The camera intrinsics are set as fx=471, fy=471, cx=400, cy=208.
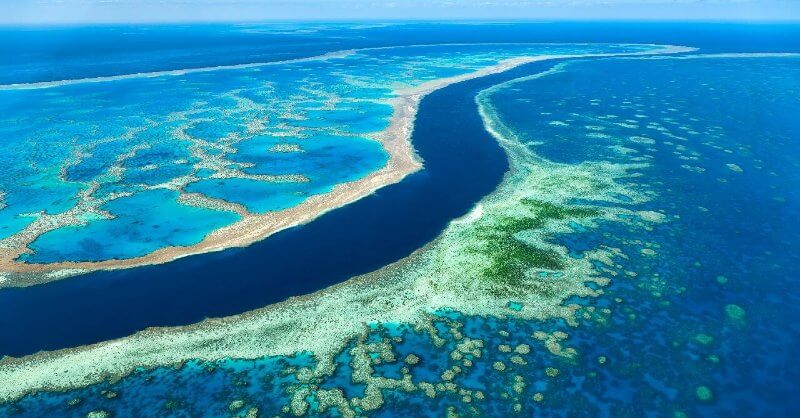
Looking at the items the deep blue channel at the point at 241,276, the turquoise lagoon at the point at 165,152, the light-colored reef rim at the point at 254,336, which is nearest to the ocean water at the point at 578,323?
the deep blue channel at the point at 241,276

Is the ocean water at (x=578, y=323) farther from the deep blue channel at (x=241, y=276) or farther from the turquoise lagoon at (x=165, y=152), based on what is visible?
the turquoise lagoon at (x=165, y=152)

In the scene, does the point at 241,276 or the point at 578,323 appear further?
the point at 241,276

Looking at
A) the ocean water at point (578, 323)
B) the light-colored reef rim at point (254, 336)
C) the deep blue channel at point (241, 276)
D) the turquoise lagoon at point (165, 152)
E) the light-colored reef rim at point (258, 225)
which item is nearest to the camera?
the ocean water at point (578, 323)

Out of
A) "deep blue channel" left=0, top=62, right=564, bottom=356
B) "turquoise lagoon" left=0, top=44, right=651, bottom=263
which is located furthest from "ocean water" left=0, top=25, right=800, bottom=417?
"turquoise lagoon" left=0, top=44, right=651, bottom=263

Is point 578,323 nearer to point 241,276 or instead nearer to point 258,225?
point 241,276

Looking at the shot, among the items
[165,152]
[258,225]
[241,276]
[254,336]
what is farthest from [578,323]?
[165,152]

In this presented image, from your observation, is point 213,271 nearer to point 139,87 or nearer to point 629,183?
point 629,183

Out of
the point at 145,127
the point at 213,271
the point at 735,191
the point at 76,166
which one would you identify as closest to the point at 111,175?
the point at 76,166
